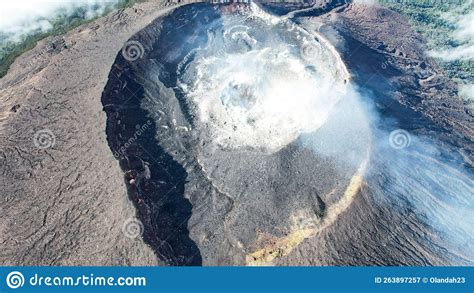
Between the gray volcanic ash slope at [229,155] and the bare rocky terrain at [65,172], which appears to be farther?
the gray volcanic ash slope at [229,155]

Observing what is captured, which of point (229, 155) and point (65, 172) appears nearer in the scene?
point (65, 172)

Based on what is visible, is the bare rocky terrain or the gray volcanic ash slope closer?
the bare rocky terrain

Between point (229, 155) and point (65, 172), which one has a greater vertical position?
point (65, 172)

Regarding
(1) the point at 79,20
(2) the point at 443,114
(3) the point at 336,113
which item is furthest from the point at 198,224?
(1) the point at 79,20

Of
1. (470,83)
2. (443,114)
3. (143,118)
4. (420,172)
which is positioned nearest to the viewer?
(420,172)

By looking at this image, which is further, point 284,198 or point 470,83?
point 470,83

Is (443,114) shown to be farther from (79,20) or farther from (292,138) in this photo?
(79,20)

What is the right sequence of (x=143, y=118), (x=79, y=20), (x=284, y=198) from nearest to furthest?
1. (x=284, y=198)
2. (x=143, y=118)
3. (x=79, y=20)

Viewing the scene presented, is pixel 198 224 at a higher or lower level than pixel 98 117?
lower
